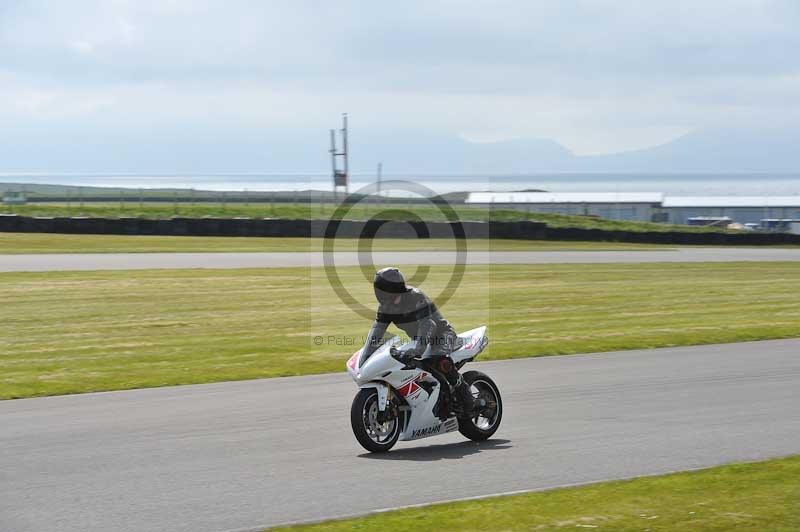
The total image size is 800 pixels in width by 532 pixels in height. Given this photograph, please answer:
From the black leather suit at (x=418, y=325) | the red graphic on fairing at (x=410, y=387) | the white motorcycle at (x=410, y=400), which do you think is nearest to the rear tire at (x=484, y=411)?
the white motorcycle at (x=410, y=400)

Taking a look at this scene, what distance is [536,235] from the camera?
46312 millimetres

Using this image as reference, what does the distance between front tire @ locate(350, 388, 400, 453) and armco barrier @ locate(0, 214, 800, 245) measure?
116ft

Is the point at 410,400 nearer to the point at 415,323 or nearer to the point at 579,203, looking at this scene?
the point at 415,323

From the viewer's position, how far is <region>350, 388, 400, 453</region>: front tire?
9109 millimetres

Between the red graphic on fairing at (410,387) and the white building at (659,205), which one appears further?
the white building at (659,205)

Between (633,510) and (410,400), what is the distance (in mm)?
2794

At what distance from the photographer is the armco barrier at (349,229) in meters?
43.2

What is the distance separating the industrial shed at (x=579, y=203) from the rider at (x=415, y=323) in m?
59.2

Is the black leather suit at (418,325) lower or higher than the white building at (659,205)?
lower

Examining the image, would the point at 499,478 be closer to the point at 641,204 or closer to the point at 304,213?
the point at 304,213

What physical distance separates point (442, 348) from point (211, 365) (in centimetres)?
685

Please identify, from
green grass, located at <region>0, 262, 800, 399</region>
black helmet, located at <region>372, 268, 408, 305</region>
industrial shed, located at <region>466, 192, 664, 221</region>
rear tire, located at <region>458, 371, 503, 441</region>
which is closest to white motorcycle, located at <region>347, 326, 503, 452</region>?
rear tire, located at <region>458, 371, 503, 441</region>

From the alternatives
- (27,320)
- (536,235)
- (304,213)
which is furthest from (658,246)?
(27,320)

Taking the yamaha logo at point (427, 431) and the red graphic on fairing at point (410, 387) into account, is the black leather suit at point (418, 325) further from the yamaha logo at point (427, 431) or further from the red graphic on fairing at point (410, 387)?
the yamaha logo at point (427, 431)
